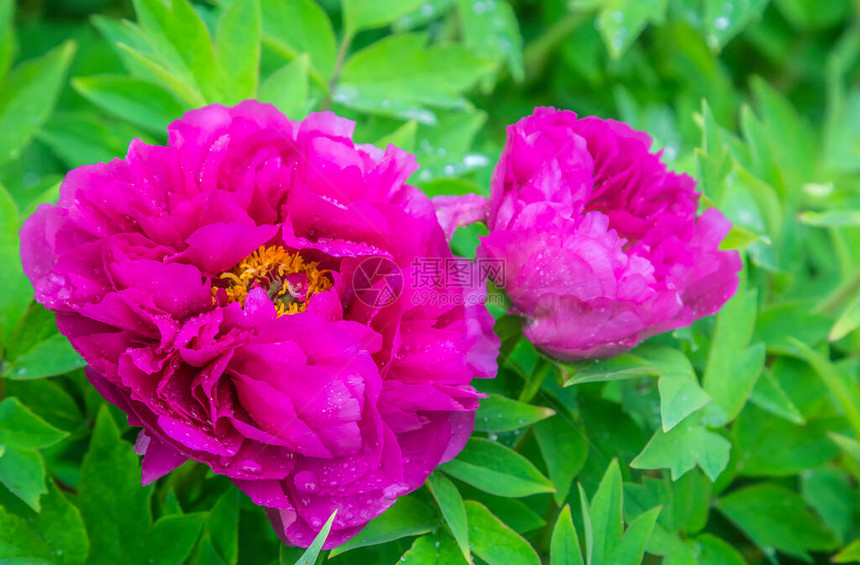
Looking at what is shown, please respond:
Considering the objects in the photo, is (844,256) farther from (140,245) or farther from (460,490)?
(140,245)

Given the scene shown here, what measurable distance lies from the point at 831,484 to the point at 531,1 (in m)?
0.82

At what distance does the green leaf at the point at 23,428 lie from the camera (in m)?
0.59

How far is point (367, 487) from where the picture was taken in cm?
50

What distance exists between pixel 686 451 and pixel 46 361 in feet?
1.65

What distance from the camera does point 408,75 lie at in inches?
35.1

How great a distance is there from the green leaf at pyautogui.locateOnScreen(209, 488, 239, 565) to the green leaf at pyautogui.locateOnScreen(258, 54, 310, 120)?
327mm

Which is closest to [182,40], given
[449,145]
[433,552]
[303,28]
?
[303,28]

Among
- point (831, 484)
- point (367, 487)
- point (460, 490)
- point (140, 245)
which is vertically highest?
point (140, 245)

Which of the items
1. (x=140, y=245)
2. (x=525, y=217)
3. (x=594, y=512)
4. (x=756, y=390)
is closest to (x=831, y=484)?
(x=756, y=390)

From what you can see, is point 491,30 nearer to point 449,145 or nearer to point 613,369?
point 449,145

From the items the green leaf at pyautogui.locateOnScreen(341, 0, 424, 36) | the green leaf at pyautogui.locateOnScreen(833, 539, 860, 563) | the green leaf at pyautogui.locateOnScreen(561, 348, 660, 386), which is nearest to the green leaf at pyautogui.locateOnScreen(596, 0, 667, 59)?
the green leaf at pyautogui.locateOnScreen(341, 0, 424, 36)

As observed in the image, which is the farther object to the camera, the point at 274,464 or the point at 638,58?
the point at 638,58

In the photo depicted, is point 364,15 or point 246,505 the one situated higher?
point 364,15

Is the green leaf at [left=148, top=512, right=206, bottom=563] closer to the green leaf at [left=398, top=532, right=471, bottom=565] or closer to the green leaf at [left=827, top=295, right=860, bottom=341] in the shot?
the green leaf at [left=398, top=532, right=471, bottom=565]
